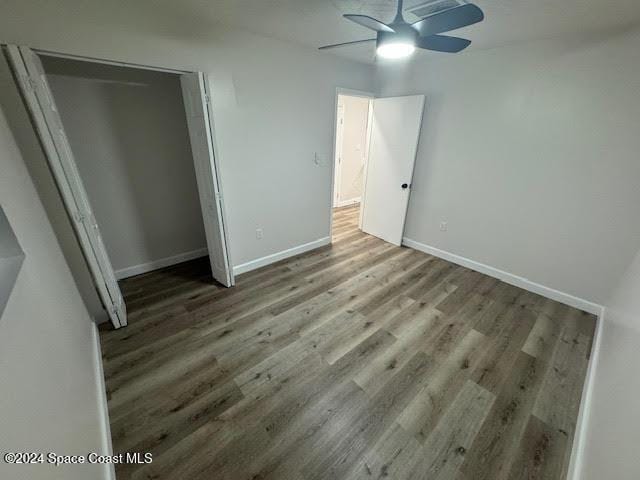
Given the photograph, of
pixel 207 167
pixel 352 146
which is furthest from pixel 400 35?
pixel 352 146

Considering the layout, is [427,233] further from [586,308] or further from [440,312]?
[586,308]

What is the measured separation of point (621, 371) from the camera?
4.24 ft

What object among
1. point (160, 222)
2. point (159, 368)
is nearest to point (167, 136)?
point (160, 222)

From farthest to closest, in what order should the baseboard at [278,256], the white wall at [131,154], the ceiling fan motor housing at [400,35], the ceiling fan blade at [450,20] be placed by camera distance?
the baseboard at [278,256] → the white wall at [131,154] → the ceiling fan motor housing at [400,35] → the ceiling fan blade at [450,20]

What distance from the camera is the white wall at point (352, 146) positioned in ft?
17.5

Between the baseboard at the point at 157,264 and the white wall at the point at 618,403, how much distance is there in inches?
150

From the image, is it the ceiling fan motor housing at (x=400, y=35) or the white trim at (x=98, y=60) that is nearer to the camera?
the ceiling fan motor housing at (x=400, y=35)

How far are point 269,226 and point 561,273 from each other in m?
3.23

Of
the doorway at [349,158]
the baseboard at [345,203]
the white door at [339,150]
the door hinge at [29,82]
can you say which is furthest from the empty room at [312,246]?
the baseboard at [345,203]

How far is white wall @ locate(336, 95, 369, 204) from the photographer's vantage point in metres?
5.34

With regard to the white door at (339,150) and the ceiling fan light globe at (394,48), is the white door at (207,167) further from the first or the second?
the white door at (339,150)

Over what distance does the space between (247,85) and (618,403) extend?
3371 mm

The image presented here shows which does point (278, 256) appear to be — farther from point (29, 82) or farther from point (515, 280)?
point (515, 280)

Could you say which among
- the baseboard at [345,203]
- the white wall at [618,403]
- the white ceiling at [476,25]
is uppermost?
the white ceiling at [476,25]
